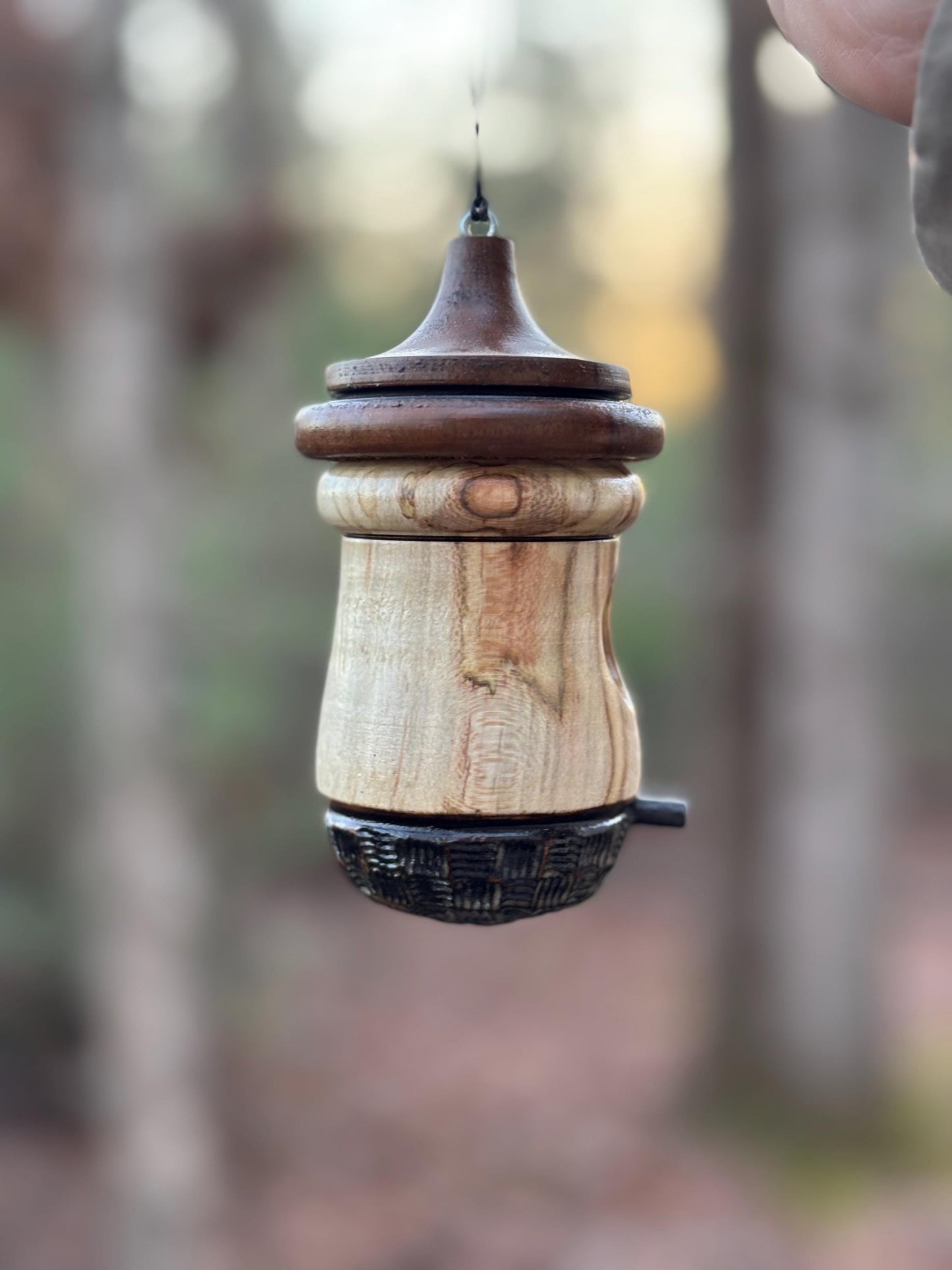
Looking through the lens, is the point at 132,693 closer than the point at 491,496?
No

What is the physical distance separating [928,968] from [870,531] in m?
3.37

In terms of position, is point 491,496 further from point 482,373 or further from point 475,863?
point 475,863

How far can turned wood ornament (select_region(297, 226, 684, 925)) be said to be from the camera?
1.00m

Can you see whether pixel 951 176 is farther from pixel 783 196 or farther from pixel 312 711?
pixel 312 711

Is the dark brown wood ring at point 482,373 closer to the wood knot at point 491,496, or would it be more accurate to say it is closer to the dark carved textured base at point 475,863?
the wood knot at point 491,496

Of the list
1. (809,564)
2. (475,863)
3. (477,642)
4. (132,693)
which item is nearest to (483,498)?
(477,642)

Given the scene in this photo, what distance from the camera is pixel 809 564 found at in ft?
13.2

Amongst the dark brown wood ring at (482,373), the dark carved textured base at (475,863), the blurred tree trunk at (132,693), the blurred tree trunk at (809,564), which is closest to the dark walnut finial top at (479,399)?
the dark brown wood ring at (482,373)

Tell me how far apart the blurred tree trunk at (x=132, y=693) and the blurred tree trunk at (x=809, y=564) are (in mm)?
1687

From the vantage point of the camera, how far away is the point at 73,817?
5.11m

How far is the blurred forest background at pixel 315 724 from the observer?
3568 mm

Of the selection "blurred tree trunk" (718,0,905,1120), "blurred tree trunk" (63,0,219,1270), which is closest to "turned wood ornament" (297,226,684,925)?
"blurred tree trunk" (63,0,219,1270)

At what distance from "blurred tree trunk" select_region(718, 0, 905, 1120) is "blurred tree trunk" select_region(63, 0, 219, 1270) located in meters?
1.69

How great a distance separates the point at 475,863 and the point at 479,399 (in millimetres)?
337
